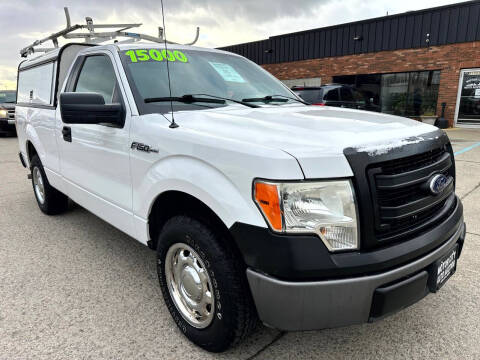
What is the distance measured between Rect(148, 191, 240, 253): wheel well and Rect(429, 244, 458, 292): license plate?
40.5 inches

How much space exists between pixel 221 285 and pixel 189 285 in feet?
1.29

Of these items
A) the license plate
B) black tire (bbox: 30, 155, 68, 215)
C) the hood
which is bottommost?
black tire (bbox: 30, 155, 68, 215)

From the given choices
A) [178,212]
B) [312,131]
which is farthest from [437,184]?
[178,212]

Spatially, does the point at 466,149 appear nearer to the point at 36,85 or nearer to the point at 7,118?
the point at 36,85

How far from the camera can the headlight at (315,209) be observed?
5.21 feet

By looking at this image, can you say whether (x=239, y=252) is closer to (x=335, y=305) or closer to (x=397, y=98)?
(x=335, y=305)

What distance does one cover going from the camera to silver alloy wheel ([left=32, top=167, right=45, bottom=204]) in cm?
460

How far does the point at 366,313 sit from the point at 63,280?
2427 mm

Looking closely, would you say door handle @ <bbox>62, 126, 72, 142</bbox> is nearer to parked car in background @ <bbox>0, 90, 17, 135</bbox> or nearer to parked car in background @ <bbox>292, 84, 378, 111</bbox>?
parked car in background @ <bbox>292, 84, 378, 111</bbox>

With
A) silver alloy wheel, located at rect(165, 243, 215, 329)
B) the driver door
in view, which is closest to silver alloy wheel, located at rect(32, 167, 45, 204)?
the driver door

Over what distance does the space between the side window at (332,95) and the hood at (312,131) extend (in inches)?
293

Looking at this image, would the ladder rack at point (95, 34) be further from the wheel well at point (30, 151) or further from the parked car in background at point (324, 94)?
the parked car in background at point (324, 94)

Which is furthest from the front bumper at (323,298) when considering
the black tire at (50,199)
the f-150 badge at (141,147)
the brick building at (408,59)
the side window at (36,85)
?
the brick building at (408,59)

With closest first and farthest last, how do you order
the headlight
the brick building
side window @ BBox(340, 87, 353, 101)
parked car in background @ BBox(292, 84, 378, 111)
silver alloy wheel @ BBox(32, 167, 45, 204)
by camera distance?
the headlight → silver alloy wheel @ BBox(32, 167, 45, 204) → parked car in background @ BBox(292, 84, 378, 111) → side window @ BBox(340, 87, 353, 101) → the brick building
